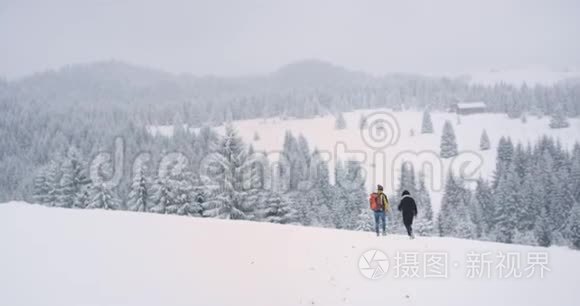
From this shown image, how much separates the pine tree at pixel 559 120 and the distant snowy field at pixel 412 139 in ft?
5.86

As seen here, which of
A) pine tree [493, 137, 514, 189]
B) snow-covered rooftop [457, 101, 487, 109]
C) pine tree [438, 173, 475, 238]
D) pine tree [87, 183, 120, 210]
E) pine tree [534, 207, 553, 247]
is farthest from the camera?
snow-covered rooftop [457, 101, 487, 109]

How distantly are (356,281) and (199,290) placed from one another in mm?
4247

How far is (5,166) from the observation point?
339 feet

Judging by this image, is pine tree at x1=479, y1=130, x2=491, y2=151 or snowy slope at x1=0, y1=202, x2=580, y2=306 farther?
pine tree at x1=479, y1=130, x2=491, y2=151

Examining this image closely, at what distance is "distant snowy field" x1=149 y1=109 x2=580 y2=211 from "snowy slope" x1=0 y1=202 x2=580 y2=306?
73.1 m

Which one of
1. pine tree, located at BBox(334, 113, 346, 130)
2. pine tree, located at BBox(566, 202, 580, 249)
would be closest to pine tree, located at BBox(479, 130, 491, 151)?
pine tree, located at BBox(334, 113, 346, 130)

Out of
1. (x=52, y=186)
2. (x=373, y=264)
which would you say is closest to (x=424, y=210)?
(x=52, y=186)

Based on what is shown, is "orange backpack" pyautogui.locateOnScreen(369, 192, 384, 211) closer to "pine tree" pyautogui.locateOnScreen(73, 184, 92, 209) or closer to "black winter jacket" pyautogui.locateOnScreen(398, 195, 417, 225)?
"black winter jacket" pyautogui.locateOnScreen(398, 195, 417, 225)

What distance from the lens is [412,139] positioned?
14175 cm

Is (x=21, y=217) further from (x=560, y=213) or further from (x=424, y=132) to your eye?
(x=424, y=132)

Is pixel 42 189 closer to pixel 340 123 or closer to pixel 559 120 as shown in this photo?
pixel 340 123

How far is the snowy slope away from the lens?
37.7 feet

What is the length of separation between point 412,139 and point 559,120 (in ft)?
142

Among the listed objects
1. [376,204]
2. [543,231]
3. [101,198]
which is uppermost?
[376,204]
